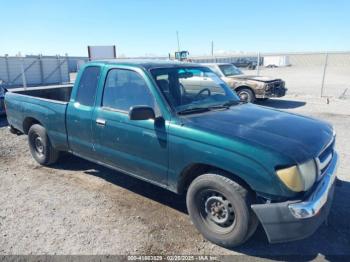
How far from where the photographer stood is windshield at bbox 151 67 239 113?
396 centimetres

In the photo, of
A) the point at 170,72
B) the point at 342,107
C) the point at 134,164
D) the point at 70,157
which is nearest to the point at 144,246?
the point at 134,164

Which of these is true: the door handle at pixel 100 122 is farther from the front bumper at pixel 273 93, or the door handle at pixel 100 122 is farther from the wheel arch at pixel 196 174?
the front bumper at pixel 273 93

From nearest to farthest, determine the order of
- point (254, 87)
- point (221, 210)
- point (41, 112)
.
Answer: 1. point (221, 210)
2. point (41, 112)
3. point (254, 87)

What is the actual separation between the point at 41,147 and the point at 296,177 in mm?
4516

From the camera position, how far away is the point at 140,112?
3.59 metres

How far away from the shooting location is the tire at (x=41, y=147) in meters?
5.57

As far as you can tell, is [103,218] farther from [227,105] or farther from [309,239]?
[309,239]

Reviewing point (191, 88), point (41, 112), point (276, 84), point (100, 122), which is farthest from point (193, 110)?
point (276, 84)

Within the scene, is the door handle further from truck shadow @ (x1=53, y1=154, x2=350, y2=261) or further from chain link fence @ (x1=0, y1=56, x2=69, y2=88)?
chain link fence @ (x1=0, y1=56, x2=69, y2=88)

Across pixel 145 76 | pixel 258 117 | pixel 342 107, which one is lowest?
pixel 342 107

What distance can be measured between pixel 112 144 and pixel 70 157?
2414 millimetres

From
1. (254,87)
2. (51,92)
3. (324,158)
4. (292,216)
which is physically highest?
(51,92)

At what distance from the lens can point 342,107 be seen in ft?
40.4

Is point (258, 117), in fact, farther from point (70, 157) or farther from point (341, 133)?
point (341, 133)
